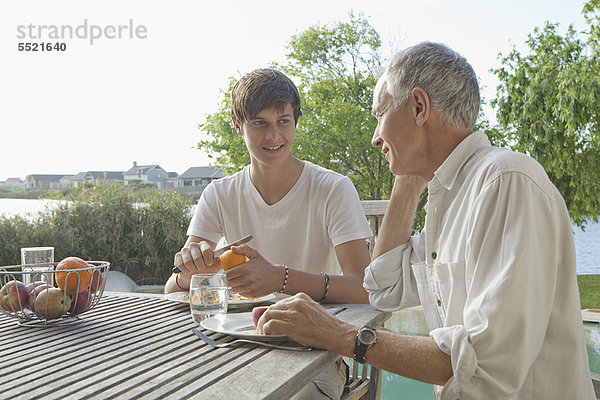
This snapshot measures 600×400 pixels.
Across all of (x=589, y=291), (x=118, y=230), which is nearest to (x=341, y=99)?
(x=589, y=291)

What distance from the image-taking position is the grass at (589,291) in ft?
31.4

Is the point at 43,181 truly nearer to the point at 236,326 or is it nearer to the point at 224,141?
the point at 224,141

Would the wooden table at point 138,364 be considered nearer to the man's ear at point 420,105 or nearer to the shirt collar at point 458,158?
the shirt collar at point 458,158

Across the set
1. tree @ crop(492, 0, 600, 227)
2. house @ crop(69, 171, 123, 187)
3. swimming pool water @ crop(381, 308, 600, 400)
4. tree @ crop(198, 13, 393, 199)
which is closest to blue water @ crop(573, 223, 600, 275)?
tree @ crop(492, 0, 600, 227)

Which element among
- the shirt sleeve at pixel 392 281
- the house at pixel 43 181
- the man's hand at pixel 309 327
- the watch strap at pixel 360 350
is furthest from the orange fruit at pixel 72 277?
the house at pixel 43 181

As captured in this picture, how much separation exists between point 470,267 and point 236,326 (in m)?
0.59

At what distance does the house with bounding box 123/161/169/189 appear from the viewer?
7.71 metres

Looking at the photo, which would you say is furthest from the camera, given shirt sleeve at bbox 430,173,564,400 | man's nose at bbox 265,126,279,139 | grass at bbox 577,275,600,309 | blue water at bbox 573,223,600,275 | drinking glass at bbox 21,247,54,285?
blue water at bbox 573,223,600,275

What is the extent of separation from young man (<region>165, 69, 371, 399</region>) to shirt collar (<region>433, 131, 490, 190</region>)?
701mm

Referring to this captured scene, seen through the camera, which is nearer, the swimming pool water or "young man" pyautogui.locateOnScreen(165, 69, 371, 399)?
"young man" pyautogui.locateOnScreen(165, 69, 371, 399)

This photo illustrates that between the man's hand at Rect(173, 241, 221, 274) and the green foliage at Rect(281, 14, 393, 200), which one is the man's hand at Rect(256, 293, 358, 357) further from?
the green foliage at Rect(281, 14, 393, 200)

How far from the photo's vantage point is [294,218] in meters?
2.17

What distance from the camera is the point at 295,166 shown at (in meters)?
2.26

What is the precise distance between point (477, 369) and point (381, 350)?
0.67 feet
